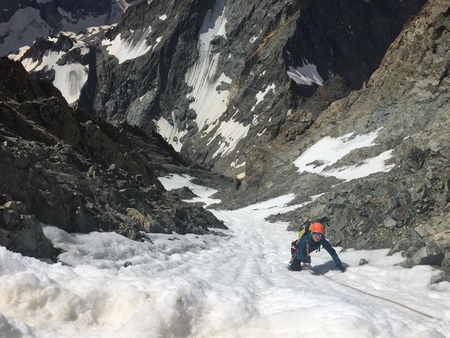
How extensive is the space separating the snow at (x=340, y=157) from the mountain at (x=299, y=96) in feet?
0.78

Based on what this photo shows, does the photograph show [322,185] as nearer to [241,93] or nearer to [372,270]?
[372,270]

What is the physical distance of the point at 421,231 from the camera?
10.2m

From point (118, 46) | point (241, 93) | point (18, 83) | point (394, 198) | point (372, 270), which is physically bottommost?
point (372, 270)

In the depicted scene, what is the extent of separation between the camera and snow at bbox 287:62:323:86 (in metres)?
102

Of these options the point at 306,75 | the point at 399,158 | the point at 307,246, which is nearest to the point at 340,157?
the point at 399,158

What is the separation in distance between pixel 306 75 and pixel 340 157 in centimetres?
7565

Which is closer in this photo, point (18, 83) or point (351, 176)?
point (18, 83)

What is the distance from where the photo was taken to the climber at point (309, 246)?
1062 cm

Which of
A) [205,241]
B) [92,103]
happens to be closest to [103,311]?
[205,241]

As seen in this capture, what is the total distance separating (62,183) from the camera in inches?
461

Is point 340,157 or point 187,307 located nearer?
point 187,307

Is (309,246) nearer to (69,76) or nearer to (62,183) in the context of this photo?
(62,183)

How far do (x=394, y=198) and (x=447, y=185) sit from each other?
1622 millimetres

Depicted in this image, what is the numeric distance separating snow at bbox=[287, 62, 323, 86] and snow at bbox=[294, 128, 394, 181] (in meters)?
58.1
